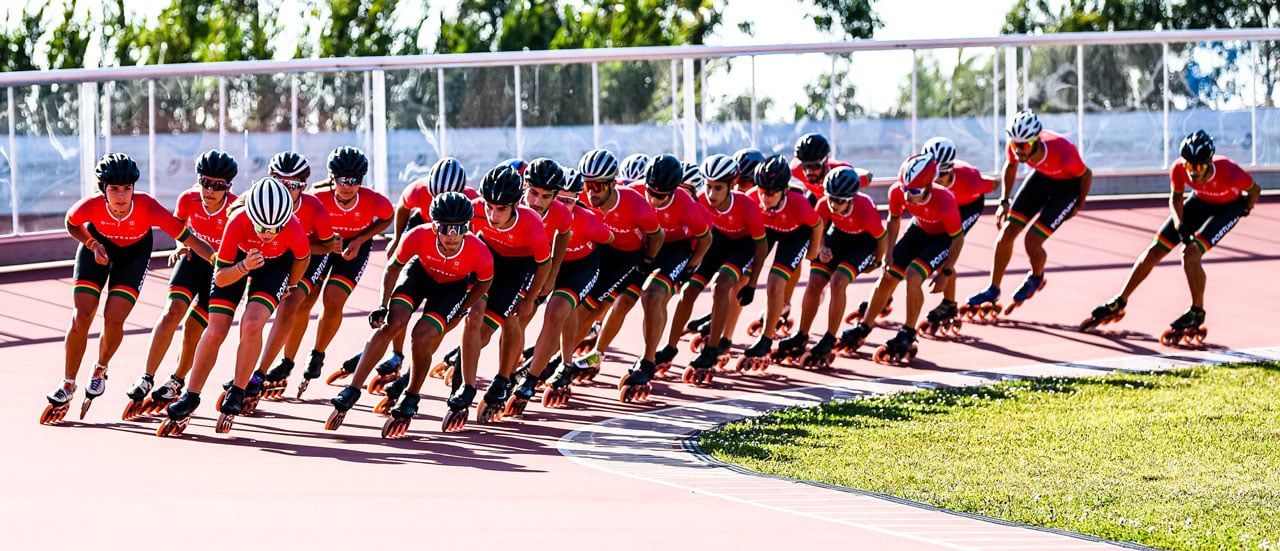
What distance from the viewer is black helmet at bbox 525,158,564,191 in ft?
36.9

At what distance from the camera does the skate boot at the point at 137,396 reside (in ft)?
34.7

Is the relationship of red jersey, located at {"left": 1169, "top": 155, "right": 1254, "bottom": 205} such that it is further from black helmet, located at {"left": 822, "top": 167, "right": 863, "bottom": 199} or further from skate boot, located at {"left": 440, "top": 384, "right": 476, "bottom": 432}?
skate boot, located at {"left": 440, "top": 384, "right": 476, "bottom": 432}

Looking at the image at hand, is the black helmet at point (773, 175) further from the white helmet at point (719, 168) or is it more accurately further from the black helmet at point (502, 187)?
the black helmet at point (502, 187)

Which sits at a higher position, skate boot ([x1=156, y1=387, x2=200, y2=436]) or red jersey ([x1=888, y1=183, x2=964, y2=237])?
red jersey ([x1=888, y1=183, x2=964, y2=237])

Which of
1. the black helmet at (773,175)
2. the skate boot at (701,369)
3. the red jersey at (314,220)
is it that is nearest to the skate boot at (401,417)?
the red jersey at (314,220)

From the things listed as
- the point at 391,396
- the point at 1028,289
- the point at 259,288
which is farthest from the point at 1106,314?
the point at 259,288

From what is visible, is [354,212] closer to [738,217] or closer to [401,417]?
[401,417]

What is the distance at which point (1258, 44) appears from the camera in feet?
78.1

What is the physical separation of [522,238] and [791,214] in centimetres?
309

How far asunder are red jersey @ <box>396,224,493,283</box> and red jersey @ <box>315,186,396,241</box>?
1.66 meters

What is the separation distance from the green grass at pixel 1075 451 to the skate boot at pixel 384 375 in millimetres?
2642

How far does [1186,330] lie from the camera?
1441 cm

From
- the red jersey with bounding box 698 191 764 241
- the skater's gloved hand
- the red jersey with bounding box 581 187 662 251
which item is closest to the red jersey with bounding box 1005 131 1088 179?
the red jersey with bounding box 698 191 764 241

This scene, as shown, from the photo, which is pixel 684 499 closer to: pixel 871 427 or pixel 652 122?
pixel 871 427
